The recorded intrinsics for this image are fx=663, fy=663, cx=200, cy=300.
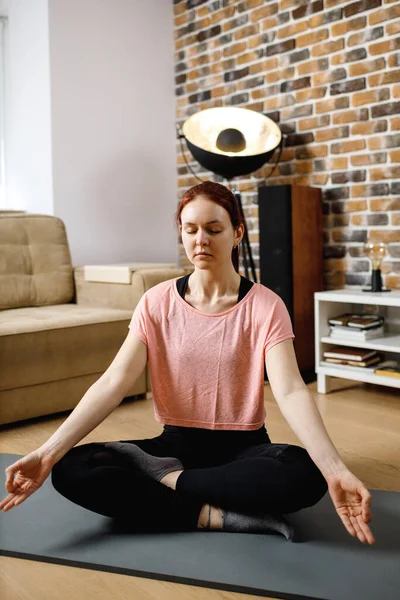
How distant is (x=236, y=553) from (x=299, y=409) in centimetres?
36

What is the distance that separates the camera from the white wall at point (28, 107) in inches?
155

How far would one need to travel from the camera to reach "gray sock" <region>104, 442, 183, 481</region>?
5.54 ft

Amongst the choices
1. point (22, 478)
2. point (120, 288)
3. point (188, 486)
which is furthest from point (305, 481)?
point (120, 288)

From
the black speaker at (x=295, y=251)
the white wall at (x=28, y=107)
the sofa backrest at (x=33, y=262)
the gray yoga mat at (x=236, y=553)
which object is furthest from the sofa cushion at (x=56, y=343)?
the white wall at (x=28, y=107)

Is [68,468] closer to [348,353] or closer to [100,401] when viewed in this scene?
[100,401]

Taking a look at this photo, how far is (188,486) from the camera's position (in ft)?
5.31

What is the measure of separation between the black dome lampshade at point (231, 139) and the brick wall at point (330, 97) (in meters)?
0.26

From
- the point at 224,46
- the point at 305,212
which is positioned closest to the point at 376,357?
the point at 305,212

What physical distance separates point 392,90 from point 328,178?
563 mm

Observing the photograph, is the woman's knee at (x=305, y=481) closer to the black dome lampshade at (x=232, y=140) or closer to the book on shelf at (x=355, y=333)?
the book on shelf at (x=355, y=333)

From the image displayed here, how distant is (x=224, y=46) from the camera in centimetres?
414

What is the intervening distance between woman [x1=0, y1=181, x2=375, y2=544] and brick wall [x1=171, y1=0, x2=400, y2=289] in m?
1.78

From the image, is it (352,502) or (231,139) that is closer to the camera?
(352,502)

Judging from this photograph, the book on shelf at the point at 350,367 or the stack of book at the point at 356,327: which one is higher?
the stack of book at the point at 356,327
